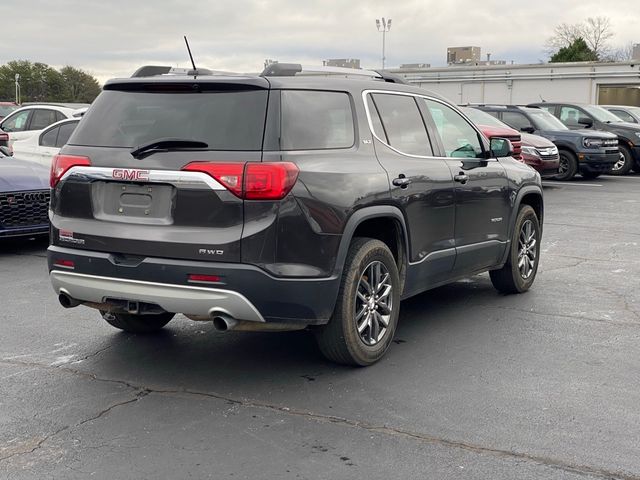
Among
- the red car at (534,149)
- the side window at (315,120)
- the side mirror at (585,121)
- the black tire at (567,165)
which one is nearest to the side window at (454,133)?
the side window at (315,120)

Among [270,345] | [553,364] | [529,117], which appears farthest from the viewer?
[529,117]

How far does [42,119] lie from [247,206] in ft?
44.1

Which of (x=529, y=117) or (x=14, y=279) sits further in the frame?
(x=529, y=117)

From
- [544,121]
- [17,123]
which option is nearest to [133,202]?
[17,123]

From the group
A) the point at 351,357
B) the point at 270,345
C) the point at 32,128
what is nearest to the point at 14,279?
the point at 270,345

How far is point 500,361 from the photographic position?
5445 millimetres

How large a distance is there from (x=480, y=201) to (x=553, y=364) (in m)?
1.62

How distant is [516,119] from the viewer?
1869 centimetres

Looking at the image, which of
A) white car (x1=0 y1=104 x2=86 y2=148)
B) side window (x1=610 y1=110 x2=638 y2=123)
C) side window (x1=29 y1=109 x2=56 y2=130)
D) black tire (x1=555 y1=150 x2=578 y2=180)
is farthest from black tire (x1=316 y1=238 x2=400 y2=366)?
side window (x1=610 y1=110 x2=638 y2=123)

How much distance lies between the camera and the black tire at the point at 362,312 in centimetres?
499

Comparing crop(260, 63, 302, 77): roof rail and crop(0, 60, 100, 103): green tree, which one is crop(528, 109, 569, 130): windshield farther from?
crop(0, 60, 100, 103): green tree

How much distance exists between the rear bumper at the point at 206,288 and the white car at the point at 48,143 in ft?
29.0

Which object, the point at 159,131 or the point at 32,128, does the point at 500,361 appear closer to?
the point at 159,131

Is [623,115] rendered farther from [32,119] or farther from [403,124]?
[403,124]
